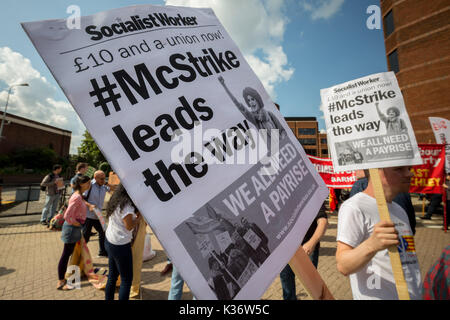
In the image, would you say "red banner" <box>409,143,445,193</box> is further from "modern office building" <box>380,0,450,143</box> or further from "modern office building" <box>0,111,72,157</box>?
"modern office building" <box>0,111,72,157</box>

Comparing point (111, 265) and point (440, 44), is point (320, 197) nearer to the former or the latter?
point (111, 265)

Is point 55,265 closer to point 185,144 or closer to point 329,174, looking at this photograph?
point 185,144

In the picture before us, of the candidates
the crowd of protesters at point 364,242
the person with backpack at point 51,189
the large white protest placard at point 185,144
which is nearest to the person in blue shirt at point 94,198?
the crowd of protesters at point 364,242

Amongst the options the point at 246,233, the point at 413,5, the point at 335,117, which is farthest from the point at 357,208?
the point at 413,5

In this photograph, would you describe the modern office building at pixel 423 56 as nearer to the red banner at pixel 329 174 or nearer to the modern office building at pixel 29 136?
the red banner at pixel 329 174

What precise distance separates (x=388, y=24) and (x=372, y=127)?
33.4 metres

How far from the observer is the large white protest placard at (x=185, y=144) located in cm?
74

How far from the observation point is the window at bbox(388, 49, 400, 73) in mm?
23983

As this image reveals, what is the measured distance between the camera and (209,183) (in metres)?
0.87

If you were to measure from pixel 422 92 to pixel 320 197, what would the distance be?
96.8ft

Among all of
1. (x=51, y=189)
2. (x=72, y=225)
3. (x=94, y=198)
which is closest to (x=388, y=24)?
(x=94, y=198)

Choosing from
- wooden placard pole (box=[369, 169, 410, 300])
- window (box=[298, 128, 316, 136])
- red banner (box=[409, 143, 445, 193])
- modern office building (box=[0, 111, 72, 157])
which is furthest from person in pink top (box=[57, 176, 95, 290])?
window (box=[298, 128, 316, 136])

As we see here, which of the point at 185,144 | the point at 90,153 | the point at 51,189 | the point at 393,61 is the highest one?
the point at 393,61

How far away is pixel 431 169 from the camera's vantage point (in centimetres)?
743
